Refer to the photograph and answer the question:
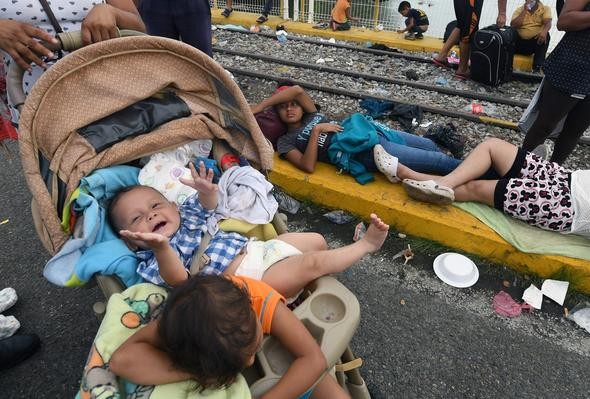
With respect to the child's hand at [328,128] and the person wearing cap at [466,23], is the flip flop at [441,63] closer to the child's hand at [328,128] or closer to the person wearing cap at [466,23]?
the person wearing cap at [466,23]

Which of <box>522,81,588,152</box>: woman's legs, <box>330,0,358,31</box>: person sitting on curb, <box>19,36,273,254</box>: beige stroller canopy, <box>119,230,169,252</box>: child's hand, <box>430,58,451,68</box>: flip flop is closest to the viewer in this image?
<box>119,230,169,252</box>: child's hand

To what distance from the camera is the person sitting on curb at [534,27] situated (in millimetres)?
6648

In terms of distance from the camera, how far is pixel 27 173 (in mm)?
1736

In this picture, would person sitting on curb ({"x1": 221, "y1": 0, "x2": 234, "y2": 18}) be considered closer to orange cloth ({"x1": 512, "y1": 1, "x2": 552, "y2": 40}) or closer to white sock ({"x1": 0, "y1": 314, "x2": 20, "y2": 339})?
orange cloth ({"x1": 512, "y1": 1, "x2": 552, "y2": 40})

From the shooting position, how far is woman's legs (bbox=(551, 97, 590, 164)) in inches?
128

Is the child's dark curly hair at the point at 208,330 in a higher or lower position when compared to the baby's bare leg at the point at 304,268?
higher

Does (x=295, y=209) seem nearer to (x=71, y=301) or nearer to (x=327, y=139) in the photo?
(x=327, y=139)

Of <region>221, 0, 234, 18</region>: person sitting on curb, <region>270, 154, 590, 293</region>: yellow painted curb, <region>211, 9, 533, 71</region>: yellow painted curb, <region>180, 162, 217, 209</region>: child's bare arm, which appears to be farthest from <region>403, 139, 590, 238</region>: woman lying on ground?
<region>221, 0, 234, 18</region>: person sitting on curb

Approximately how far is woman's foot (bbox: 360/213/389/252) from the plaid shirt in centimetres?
62

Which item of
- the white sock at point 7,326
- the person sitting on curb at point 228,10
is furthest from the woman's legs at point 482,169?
the person sitting on curb at point 228,10

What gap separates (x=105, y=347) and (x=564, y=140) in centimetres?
396

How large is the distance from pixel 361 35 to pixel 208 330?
8499 millimetres

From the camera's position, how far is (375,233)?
1914 millimetres

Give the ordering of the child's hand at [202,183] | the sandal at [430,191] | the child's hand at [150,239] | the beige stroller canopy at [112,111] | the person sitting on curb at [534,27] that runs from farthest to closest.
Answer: the person sitting on curb at [534,27]
the sandal at [430,191]
the child's hand at [202,183]
the beige stroller canopy at [112,111]
the child's hand at [150,239]
